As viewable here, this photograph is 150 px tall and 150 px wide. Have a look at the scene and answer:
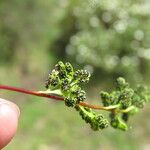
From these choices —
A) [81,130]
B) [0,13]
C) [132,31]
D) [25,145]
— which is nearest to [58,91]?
[25,145]

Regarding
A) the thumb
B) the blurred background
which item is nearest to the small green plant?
the thumb

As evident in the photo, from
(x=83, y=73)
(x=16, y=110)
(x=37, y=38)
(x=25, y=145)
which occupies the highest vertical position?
(x=37, y=38)

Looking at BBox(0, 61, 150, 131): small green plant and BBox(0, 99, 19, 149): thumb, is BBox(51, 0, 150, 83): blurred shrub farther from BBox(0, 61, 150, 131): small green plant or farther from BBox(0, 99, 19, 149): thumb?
BBox(0, 99, 19, 149): thumb

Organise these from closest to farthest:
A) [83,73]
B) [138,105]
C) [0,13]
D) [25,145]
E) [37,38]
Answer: [83,73]
[138,105]
[25,145]
[0,13]
[37,38]

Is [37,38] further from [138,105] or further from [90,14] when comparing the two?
[138,105]

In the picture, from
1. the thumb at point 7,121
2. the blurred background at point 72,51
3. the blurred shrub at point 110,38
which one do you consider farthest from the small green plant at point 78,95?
the blurred shrub at point 110,38

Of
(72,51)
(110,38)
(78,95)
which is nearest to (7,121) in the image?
(78,95)
